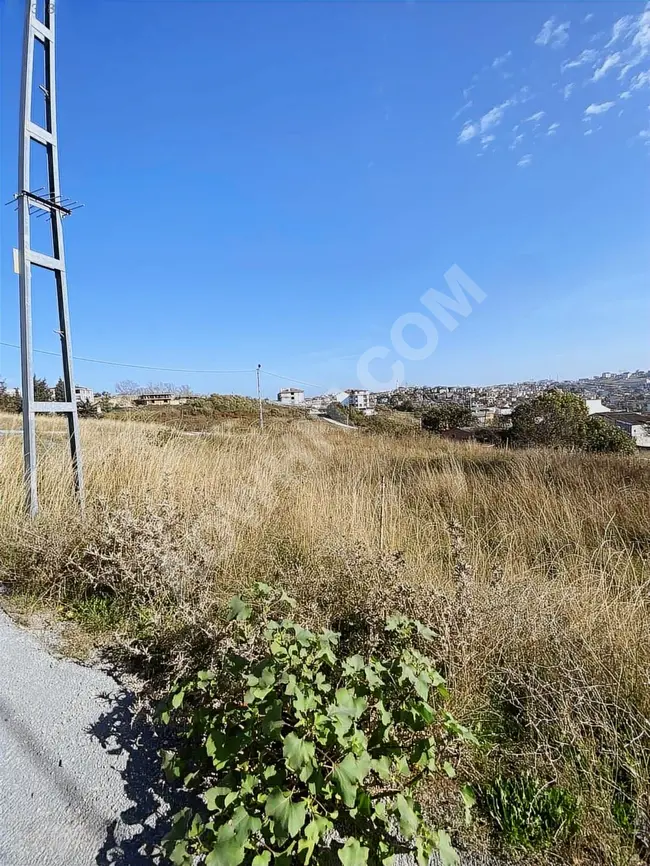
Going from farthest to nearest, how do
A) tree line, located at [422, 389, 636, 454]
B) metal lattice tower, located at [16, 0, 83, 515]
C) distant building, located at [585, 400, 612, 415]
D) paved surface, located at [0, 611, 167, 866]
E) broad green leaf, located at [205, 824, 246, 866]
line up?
distant building, located at [585, 400, 612, 415] → tree line, located at [422, 389, 636, 454] → metal lattice tower, located at [16, 0, 83, 515] → paved surface, located at [0, 611, 167, 866] → broad green leaf, located at [205, 824, 246, 866]

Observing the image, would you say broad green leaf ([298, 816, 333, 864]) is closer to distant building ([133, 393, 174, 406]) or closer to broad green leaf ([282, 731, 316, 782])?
broad green leaf ([282, 731, 316, 782])

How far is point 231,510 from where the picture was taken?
293cm

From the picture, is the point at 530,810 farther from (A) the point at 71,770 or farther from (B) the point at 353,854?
(A) the point at 71,770

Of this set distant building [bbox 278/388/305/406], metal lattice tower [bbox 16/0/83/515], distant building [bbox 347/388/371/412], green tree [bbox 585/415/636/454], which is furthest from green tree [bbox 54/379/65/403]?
distant building [bbox 278/388/305/406]

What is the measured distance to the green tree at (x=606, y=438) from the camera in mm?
8750

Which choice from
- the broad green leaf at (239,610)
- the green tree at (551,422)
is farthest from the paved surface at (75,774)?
the green tree at (551,422)

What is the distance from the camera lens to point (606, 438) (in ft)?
30.6

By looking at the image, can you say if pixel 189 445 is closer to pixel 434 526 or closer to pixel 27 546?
pixel 27 546

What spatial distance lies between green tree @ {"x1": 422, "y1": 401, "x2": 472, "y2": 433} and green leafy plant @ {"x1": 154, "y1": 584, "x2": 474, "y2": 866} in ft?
57.2

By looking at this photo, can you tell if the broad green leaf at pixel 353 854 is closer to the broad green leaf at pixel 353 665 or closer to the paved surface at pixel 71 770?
the broad green leaf at pixel 353 665

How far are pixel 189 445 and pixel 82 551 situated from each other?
11.3 ft

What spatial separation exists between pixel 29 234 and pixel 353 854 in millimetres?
3920

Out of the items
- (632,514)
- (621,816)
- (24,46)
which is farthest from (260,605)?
(24,46)

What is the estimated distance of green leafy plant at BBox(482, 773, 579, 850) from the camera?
0.98 metres
